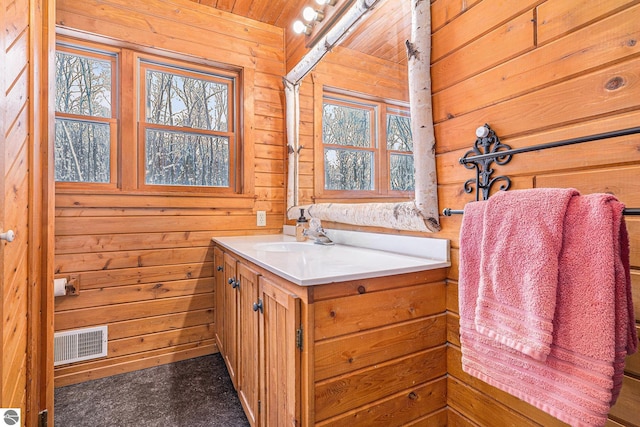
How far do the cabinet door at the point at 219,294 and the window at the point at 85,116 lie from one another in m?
0.82

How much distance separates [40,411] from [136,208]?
109 centimetres

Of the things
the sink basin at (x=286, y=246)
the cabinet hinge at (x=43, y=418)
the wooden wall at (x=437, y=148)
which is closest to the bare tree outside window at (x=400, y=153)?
the wooden wall at (x=437, y=148)

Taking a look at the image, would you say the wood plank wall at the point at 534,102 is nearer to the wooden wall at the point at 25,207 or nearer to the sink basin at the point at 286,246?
the sink basin at the point at 286,246

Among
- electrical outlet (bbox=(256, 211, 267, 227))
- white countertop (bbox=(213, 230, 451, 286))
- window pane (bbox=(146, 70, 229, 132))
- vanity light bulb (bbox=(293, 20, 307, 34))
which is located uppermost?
vanity light bulb (bbox=(293, 20, 307, 34))

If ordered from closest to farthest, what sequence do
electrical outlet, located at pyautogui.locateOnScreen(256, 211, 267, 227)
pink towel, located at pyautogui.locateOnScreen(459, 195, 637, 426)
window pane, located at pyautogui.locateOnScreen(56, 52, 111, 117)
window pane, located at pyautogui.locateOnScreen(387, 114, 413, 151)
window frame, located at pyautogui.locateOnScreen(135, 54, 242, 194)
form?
pink towel, located at pyautogui.locateOnScreen(459, 195, 637, 426)
window pane, located at pyautogui.locateOnScreen(387, 114, 413, 151)
window pane, located at pyautogui.locateOnScreen(56, 52, 111, 117)
window frame, located at pyautogui.locateOnScreen(135, 54, 242, 194)
electrical outlet, located at pyautogui.locateOnScreen(256, 211, 267, 227)

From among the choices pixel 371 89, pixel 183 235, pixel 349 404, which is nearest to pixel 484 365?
pixel 349 404

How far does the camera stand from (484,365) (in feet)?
2.64

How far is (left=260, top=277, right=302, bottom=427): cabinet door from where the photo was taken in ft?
2.85

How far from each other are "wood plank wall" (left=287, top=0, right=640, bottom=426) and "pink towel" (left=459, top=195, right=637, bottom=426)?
0.18 metres

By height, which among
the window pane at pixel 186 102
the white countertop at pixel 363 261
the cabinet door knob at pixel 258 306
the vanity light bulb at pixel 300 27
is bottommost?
the cabinet door knob at pixel 258 306

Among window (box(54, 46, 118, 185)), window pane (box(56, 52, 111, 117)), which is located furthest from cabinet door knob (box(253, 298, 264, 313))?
window pane (box(56, 52, 111, 117))

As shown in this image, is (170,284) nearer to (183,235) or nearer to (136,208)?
(183,235)

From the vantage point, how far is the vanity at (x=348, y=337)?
2.84 ft

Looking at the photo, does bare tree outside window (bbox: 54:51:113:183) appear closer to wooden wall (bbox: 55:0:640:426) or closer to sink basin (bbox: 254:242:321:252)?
wooden wall (bbox: 55:0:640:426)
